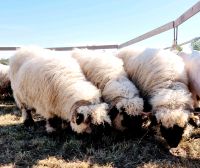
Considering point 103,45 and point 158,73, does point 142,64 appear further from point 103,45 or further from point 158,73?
point 103,45

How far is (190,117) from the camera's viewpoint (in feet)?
17.5

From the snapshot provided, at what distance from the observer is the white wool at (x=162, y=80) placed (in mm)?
5273

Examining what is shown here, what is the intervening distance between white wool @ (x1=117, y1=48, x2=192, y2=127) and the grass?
0.44m

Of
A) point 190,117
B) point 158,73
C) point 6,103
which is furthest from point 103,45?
point 190,117

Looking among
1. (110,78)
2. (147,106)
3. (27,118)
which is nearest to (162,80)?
(147,106)

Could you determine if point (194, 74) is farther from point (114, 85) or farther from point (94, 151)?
point (94, 151)

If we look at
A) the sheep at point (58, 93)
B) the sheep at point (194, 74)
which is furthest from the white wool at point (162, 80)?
the sheep at point (58, 93)

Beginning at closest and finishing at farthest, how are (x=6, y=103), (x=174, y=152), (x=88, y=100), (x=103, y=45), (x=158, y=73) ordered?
(x=174, y=152) → (x=88, y=100) → (x=158, y=73) → (x=6, y=103) → (x=103, y=45)

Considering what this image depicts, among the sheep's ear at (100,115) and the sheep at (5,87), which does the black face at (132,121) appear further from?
the sheep at (5,87)

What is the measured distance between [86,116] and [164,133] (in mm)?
1160

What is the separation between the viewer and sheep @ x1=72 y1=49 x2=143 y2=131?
5703 millimetres

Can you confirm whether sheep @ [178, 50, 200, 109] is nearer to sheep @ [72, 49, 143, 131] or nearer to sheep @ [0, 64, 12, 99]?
sheep @ [72, 49, 143, 131]

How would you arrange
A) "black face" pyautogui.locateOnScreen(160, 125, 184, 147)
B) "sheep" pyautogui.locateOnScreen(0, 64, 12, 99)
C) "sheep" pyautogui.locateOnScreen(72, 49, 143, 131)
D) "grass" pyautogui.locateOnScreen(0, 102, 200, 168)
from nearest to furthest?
1. "grass" pyautogui.locateOnScreen(0, 102, 200, 168)
2. "black face" pyautogui.locateOnScreen(160, 125, 184, 147)
3. "sheep" pyautogui.locateOnScreen(72, 49, 143, 131)
4. "sheep" pyautogui.locateOnScreen(0, 64, 12, 99)

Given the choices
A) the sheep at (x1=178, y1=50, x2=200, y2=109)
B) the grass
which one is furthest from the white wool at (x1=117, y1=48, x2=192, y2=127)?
the grass
